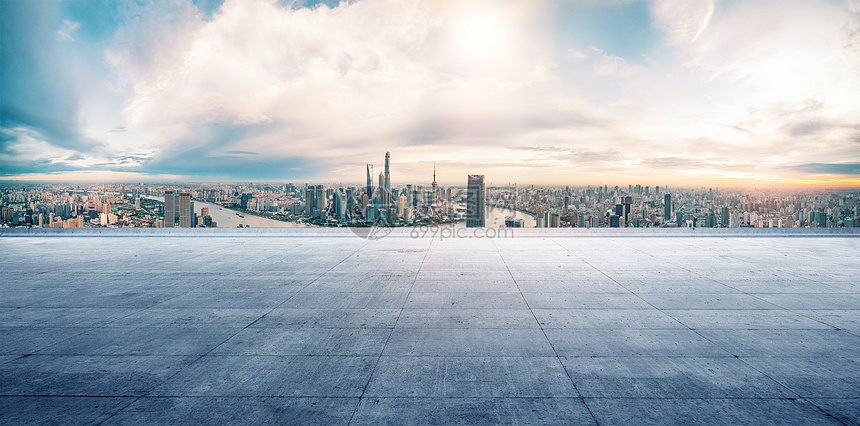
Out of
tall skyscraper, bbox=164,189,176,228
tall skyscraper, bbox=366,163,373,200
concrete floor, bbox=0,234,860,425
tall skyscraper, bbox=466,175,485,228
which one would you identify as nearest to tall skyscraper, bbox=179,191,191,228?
tall skyscraper, bbox=164,189,176,228

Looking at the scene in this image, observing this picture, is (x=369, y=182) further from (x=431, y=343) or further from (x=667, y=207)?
(x=431, y=343)

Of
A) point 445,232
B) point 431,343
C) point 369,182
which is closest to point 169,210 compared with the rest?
point 369,182

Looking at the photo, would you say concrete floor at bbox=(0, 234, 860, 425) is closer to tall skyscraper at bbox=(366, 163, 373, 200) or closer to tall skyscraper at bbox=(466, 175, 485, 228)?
tall skyscraper at bbox=(466, 175, 485, 228)

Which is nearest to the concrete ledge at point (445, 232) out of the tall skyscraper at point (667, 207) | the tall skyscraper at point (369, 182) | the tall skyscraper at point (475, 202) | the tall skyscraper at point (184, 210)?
the tall skyscraper at point (475, 202)

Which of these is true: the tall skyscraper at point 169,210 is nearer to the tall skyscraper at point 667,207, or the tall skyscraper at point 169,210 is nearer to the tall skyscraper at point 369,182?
the tall skyscraper at point 369,182

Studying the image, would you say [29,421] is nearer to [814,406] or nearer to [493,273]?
[814,406]

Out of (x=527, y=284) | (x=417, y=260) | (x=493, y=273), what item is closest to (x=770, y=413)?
(x=527, y=284)

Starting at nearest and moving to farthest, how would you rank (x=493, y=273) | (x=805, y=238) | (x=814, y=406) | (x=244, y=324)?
(x=814, y=406)
(x=244, y=324)
(x=493, y=273)
(x=805, y=238)
